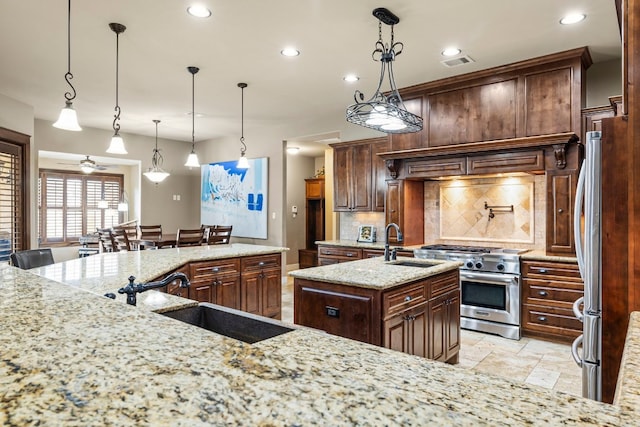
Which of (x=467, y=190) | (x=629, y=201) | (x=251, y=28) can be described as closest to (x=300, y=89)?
(x=251, y=28)

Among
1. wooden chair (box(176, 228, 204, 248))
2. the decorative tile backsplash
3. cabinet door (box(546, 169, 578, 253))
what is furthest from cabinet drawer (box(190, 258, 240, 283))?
cabinet door (box(546, 169, 578, 253))

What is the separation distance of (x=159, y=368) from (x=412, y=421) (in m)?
0.51

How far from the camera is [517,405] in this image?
731mm

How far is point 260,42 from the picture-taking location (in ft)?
12.0

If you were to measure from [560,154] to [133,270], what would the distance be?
389cm

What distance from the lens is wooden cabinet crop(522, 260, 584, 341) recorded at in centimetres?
371

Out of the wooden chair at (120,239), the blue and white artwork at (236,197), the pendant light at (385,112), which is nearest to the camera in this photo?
the pendant light at (385,112)

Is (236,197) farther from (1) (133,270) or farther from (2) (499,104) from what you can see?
(1) (133,270)

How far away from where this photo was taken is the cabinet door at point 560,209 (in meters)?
3.89


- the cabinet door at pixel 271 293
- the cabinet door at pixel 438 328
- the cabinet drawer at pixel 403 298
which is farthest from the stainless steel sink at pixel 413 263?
the cabinet door at pixel 271 293

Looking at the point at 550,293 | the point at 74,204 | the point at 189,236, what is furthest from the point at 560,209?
the point at 74,204

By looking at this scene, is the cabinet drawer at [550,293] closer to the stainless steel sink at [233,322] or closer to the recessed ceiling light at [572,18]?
the recessed ceiling light at [572,18]

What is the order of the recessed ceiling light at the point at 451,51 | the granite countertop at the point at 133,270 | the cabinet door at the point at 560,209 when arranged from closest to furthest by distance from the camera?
1. the granite countertop at the point at 133,270
2. the recessed ceiling light at the point at 451,51
3. the cabinet door at the point at 560,209

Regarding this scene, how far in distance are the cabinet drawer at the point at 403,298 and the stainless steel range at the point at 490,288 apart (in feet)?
4.58
